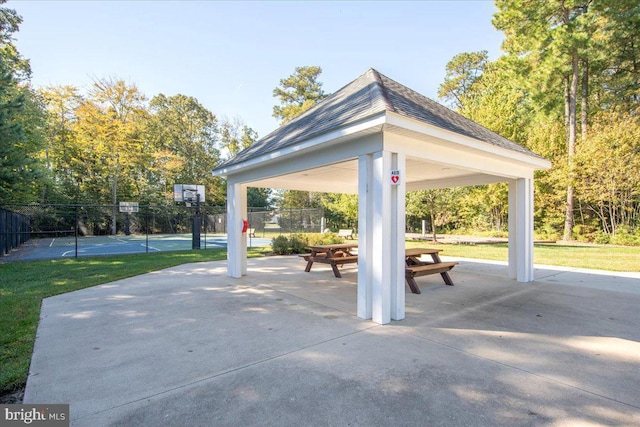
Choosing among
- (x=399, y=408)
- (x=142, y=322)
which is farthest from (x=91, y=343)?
(x=399, y=408)

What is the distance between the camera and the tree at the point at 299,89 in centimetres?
3148

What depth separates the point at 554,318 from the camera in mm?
4625

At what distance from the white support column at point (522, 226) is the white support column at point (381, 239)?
4.29m

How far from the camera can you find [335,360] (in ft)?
10.6

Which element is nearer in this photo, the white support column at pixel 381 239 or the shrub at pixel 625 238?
the white support column at pixel 381 239

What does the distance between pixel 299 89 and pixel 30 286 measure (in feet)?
94.8

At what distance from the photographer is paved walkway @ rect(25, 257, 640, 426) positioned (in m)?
2.34

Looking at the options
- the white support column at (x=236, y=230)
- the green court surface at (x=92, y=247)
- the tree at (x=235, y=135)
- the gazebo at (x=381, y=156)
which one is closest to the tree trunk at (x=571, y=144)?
the gazebo at (x=381, y=156)

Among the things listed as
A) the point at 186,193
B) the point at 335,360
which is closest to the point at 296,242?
the point at 335,360

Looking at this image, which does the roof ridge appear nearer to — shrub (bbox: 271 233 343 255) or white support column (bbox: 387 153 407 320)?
white support column (bbox: 387 153 407 320)

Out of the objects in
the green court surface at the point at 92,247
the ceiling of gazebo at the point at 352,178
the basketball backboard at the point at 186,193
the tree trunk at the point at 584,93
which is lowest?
the green court surface at the point at 92,247

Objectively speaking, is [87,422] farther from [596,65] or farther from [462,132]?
[596,65]

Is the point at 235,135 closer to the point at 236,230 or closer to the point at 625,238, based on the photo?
the point at 236,230

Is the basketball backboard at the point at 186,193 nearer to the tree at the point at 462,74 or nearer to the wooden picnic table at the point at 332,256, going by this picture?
the wooden picnic table at the point at 332,256
